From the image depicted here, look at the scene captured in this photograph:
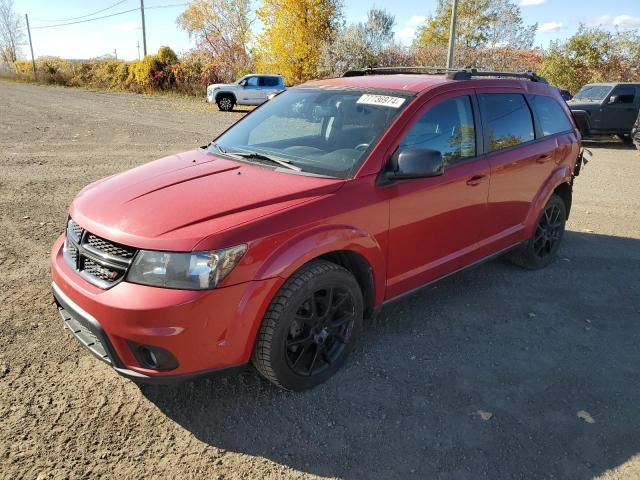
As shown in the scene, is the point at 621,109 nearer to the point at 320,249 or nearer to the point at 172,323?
the point at 320,249

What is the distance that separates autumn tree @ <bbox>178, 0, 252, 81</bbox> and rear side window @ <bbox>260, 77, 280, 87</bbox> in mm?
15969

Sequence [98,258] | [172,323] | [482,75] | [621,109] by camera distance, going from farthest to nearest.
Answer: [621,109], [482,75], [98,258], [172,323]

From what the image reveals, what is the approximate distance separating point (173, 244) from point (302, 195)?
78 cm

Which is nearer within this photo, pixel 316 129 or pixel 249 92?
pixel 316 129

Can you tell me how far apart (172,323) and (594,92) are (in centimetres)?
1567

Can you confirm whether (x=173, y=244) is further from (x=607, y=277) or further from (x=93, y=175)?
(x=93, y=175)

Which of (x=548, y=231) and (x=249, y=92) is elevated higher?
(x=249, y=92)

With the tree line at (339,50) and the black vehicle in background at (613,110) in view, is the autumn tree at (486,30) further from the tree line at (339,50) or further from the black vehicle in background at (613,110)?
the black vehicle in background at (613,110)

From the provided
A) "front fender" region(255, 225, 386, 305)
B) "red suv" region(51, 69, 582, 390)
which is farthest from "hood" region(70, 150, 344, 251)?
"front fender" region(255, 225, 386, 305)

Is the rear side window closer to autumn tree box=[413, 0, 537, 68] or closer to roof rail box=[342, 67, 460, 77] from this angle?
autumn tree box=[413, 0, 537, 68]

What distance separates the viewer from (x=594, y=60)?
70.8ft

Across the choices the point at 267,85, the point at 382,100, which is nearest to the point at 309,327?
the point at 382,100

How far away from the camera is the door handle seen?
3729mm

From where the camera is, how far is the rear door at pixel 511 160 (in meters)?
4.01
